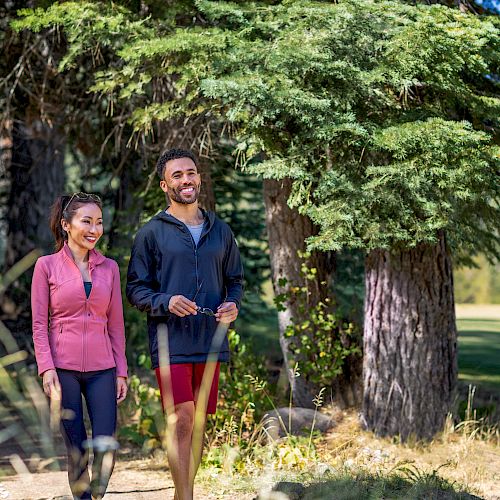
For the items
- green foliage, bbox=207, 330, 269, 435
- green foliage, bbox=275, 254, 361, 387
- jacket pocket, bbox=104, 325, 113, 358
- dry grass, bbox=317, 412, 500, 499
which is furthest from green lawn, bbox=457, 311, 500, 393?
jacket pocket, bbox=104, 325, 113, 358

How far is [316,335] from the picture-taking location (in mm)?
7793

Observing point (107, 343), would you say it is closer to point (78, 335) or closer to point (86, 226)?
point (78, 335)

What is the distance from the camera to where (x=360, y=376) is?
806cm

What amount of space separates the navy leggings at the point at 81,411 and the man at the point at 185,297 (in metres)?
0.30

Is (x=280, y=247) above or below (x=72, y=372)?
above

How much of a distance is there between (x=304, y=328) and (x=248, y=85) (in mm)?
2633

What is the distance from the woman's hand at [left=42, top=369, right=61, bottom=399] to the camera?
443cm

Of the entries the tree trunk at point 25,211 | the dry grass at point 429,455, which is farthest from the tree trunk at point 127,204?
the dry grass at point 429,455

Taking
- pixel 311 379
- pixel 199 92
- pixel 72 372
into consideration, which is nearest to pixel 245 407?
pixel 311 379

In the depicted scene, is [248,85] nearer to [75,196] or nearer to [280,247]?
[75,196]

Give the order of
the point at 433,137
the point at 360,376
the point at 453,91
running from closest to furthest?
the point at 433,137, the point at 453,91, the point at 360,376

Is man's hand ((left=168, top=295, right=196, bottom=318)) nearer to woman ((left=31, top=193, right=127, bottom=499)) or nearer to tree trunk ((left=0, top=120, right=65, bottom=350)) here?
woman ((left=31, top=193, right=127, bottom=499))

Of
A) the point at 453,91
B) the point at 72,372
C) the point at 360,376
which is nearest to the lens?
the point at 72,372

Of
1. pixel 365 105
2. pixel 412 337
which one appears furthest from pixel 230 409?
pixel 365 105
